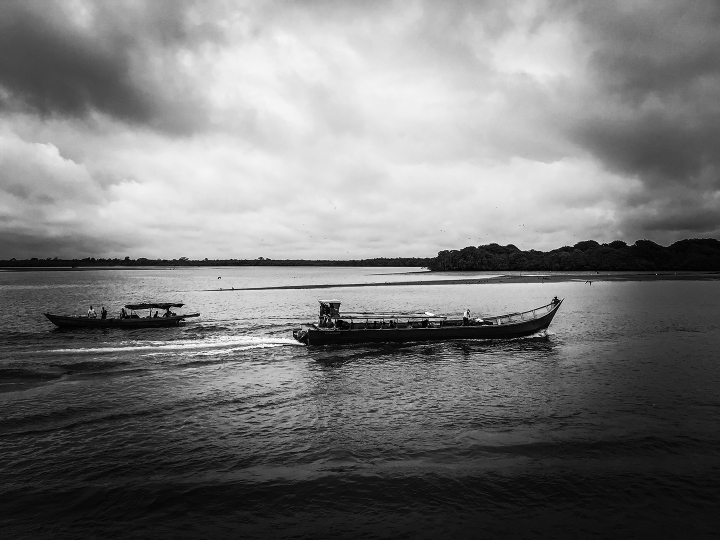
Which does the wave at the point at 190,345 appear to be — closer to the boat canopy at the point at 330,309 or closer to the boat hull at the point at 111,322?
the boat canopy at the point at 330,309

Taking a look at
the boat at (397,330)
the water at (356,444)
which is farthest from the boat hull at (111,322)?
the boat at (397,330)

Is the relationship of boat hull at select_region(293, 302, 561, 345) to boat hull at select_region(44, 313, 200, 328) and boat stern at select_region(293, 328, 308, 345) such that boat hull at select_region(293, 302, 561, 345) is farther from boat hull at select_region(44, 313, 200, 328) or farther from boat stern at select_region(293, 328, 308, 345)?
boat hull at select_region(44, 313, 200, 328)

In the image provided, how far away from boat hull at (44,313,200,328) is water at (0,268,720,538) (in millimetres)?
13423

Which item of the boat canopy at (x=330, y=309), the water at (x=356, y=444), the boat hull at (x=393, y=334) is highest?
the boat canopy at (x=330, y=309)

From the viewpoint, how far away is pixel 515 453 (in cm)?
1939

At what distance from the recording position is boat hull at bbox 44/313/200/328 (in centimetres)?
5469

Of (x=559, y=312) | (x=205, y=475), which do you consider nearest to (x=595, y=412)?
(x=205, y=475)

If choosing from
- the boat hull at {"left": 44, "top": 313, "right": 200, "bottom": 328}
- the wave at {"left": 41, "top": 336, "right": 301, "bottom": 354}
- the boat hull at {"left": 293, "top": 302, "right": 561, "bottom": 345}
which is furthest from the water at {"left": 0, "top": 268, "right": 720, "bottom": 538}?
the boat hull at {"left": 44, "top": 313, "right": 200, "bottom": 328}

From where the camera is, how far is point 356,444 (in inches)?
813

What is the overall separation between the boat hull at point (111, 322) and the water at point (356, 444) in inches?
528

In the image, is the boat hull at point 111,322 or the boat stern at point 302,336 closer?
the boat stern at point 302,336

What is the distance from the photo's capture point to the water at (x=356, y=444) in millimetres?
14852

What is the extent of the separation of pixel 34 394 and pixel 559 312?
74210 mm

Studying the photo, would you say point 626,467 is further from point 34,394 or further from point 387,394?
point 34,394
